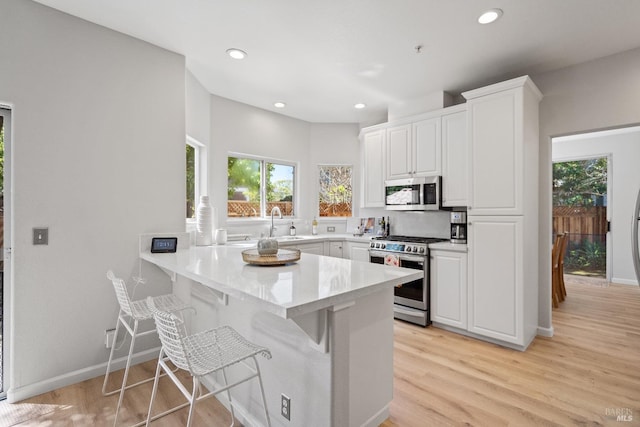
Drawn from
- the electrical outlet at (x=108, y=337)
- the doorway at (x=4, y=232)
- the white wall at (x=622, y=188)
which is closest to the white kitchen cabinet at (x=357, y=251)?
the electrical outlet at (x=108, y=337)

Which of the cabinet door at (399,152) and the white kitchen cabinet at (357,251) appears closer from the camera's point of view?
the cabinet door at (399,152)

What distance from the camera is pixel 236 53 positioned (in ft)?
8.99

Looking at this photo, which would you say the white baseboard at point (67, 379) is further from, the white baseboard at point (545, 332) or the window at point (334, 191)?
the white baseboard at point (545, 332)

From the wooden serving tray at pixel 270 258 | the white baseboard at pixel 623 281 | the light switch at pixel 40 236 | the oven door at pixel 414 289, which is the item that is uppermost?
the light switch at pixel 40 236

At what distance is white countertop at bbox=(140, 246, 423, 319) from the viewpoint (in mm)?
1188

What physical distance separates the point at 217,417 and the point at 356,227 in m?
3.33

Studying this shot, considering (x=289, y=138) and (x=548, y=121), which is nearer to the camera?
(x=548, y=121)

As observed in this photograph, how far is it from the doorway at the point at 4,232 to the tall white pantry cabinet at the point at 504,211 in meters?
3.73

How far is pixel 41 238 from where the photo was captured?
213cm

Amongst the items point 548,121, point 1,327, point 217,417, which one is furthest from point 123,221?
point 548,121

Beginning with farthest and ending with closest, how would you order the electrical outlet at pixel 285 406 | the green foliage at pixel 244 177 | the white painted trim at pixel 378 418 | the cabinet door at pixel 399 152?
the green foliage at pixel 244 177 → the cabinet door at pixel 399 152 → the white painted trim at pixel 378 418 → the electrical outlet at pixel 285 406

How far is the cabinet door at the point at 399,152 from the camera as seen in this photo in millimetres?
3768

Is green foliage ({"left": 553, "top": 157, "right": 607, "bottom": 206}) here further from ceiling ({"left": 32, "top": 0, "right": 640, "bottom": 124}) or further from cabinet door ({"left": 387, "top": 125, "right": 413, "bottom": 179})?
cabinet door ({"left": 387, "top": 125, "right": 413, "bottom": 179})

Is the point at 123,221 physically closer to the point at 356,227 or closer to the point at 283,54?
the point at 283,54
